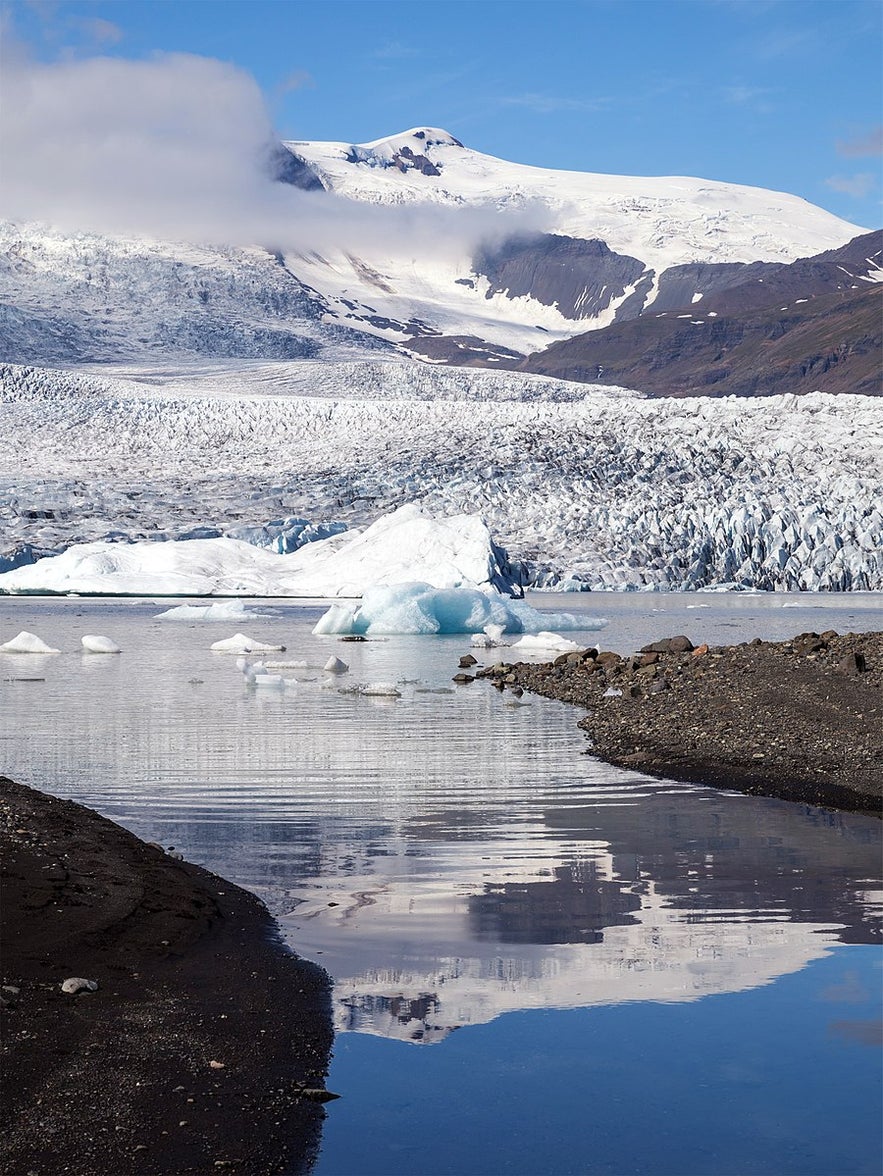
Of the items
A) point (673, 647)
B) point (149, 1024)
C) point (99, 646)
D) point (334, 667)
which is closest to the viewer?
point (149, 1024)

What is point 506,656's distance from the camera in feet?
66.2

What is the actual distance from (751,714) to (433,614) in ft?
48.9

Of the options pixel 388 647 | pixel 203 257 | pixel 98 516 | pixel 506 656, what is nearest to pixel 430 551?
pixel 388 647

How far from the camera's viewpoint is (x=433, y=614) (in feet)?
81.5

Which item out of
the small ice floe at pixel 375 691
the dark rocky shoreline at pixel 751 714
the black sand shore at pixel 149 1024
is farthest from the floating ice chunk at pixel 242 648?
the black sand shore at pixel 149 1024

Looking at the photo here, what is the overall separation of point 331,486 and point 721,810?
121ft

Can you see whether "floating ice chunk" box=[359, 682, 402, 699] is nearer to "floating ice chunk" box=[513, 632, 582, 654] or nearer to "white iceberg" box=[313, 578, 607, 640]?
"floating ice chunk" box=[513, 632, 582, 654]

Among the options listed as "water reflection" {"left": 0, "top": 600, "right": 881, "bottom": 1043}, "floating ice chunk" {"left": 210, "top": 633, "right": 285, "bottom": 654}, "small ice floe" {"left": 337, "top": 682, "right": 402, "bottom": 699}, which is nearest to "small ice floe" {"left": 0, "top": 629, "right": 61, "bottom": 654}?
"floating ice chunk" {"left": 210, "top": 633, "right": 285, "bottom": 654}

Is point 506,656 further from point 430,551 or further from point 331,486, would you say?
point 331,486

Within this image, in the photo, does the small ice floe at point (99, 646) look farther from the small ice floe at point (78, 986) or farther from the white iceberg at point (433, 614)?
the small ice floe at point (78, 986)

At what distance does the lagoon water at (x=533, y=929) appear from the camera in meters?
3.13

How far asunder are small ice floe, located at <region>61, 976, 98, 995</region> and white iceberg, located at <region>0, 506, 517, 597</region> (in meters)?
25.3

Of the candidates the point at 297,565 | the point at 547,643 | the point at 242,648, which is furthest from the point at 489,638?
the point at 297,565

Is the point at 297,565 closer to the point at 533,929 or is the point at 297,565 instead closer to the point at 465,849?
the point at 465,849
